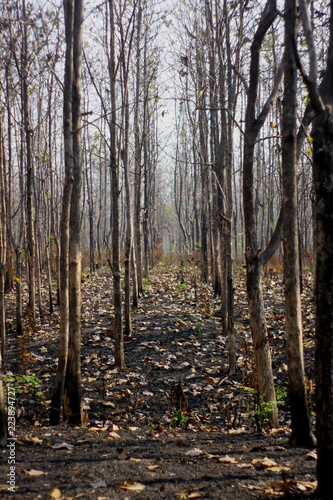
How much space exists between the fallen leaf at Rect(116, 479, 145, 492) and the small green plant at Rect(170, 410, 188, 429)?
166 centimetres

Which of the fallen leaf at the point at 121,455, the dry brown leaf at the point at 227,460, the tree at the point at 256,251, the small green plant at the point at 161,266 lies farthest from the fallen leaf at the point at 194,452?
the small green plant at the point at 161,266

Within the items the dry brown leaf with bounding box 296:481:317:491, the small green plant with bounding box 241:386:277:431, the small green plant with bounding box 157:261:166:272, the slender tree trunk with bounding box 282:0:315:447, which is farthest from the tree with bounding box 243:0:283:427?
the small green plant with bounding box 157:261:166:272

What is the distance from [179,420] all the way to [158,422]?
0.85ft

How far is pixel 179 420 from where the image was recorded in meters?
3.91

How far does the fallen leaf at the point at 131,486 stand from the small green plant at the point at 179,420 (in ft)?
5.45

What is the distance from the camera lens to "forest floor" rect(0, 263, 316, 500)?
2.26 metres

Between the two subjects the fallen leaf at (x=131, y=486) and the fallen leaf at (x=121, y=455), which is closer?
the fallen leaf at (x=131, y=486)

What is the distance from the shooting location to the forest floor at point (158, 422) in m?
2.26

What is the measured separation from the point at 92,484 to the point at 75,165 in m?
2.90

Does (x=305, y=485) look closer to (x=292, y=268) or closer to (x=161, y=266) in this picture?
(x=292, y=268)

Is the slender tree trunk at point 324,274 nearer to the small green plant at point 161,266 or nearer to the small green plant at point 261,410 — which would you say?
the small green plant at point 261,410

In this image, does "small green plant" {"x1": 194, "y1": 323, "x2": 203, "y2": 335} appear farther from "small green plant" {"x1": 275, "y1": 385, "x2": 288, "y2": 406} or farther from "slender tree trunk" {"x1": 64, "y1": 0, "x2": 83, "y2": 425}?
"slender tree trunk" {"x1": 64, "y1": 0, "x2": 83, "y2": 425}

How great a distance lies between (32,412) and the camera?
410 cm

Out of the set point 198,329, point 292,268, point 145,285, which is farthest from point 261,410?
point 145,285
